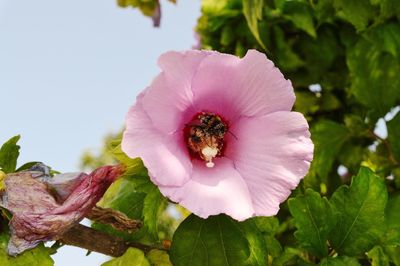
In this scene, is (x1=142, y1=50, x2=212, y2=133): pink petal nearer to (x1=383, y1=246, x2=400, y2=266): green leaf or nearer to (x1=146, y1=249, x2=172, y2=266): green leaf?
(x1=146, y1=249, x2=172, y2=266): green leaf

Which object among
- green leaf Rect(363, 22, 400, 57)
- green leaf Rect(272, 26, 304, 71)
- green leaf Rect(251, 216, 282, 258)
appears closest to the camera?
green leaf Rect(251, 216, 282, 258)

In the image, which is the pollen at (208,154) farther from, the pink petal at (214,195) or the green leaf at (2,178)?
the green leaf at (2,178)

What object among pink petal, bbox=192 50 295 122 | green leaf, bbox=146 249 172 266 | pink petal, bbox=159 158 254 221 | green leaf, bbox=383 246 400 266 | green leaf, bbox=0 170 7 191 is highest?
pink petal, bbox=192 50 295 122

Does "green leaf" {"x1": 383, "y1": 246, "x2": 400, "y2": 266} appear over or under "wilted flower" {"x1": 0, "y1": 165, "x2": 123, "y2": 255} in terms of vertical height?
under

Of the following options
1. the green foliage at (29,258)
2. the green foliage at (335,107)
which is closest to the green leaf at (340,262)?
the green foliage at (335,107)

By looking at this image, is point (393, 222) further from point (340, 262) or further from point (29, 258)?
point (29, 258)

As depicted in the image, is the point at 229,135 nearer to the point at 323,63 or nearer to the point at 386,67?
the point at 386,67

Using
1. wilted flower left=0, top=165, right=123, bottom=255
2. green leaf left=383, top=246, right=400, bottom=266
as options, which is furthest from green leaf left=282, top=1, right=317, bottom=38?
wilted flower left=0, top=165, right=123, bottom=255
